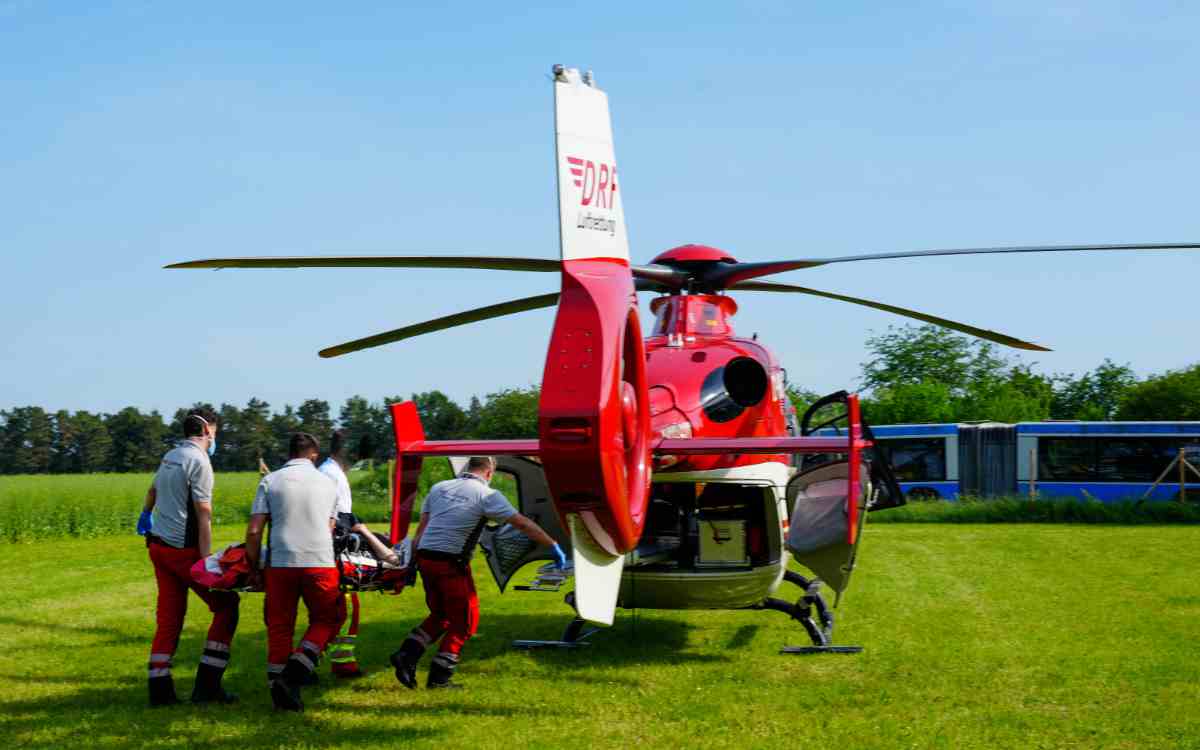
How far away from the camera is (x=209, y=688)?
638 cm

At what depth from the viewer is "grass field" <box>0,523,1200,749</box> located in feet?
19.0

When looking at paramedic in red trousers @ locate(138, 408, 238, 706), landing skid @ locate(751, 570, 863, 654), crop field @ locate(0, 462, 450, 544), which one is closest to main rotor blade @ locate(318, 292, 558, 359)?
paramedic in red trousers @ locate(138, 408, 238, 706)

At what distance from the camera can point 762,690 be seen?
270 inches

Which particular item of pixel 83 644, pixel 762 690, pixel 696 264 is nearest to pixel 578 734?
pixel 762 690

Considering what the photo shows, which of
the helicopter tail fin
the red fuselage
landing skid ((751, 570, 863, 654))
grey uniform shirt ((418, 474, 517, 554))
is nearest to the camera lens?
the helicopter tail fin

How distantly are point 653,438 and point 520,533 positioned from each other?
1.84m

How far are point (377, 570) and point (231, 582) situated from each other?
101 centimetres

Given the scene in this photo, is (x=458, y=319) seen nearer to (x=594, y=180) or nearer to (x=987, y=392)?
(x=594, y=180)

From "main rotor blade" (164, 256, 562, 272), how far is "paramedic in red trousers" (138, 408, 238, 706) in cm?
127

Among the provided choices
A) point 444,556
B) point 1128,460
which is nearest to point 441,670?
point 444,556

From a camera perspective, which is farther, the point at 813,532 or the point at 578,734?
the point at 813,532

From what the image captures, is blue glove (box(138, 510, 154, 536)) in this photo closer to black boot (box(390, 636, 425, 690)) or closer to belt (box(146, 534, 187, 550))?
belt (box(146, 534, 187, 550))

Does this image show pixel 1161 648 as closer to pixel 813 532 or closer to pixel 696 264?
pixel 813 532

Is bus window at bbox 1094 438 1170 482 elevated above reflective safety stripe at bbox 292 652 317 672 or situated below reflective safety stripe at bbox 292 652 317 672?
above
